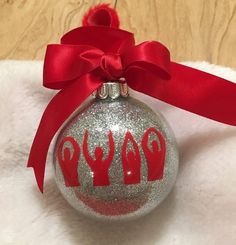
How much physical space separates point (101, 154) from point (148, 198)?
0.28 feet

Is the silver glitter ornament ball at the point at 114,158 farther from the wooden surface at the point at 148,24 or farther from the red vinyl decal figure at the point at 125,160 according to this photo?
the wooden surface at the point at 148,24

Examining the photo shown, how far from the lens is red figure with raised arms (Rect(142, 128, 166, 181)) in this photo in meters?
0.57

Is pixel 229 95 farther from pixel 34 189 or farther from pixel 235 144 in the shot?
pixel 34 189

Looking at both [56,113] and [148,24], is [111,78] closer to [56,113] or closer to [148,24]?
[56,113]

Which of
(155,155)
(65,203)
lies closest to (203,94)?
(155,155)

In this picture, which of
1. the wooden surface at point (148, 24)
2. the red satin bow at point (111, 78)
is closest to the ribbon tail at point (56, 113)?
the red satin bow at point (111, 78)

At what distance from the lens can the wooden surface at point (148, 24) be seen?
0.75 m

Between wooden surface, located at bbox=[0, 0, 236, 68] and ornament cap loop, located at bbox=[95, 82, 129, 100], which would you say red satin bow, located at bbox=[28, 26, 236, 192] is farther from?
wooden surface, located at bbox=[0, 0, 236, 68]

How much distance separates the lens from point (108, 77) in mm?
595

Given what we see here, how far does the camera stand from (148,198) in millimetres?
A: 585

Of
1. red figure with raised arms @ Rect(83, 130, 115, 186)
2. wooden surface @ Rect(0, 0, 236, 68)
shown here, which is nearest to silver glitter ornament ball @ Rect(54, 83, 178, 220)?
red figure with raised arms @ Rect(83, 130, 115, 186)

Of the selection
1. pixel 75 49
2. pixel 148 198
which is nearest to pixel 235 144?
pixel 148 198

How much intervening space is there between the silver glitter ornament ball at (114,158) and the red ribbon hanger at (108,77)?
0.02 meters

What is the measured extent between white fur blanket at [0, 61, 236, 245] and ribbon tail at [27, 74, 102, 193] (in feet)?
0.20
